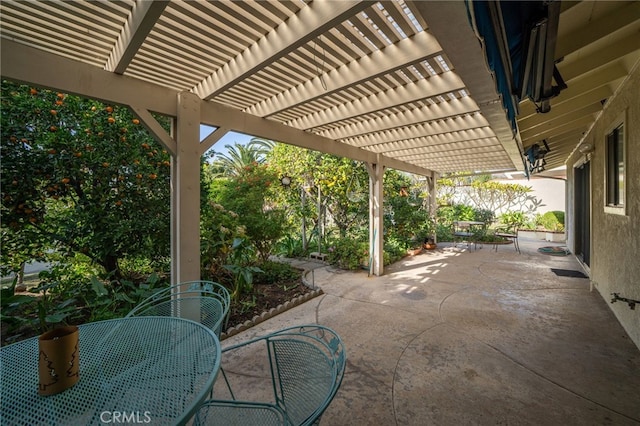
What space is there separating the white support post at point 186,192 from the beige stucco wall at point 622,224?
4.33m

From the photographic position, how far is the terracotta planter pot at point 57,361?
1011 millimetres

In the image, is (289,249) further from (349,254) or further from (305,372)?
(305,372)

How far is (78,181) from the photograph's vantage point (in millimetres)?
3074

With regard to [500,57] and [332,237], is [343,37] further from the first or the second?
Answer: [332,237]

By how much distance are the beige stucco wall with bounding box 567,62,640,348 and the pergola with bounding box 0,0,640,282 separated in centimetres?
31

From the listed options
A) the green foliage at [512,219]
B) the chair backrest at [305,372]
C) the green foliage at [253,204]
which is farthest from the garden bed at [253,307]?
the green foliage at [512,219]

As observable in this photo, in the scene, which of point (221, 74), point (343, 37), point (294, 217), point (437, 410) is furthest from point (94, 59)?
point (294, 217)

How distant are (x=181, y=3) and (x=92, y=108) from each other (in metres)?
2.32

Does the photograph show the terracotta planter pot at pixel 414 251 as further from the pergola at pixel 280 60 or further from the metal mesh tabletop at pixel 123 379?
the metal mesh tabletop at pixel 123 379

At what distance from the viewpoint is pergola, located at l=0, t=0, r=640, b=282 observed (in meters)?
1.64

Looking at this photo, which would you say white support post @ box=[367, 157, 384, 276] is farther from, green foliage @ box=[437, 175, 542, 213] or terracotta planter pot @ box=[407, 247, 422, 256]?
green foliage @ box=[437, 175, 542, 213]

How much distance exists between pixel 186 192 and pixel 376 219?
3.86 m

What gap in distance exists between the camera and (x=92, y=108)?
3.06 metres

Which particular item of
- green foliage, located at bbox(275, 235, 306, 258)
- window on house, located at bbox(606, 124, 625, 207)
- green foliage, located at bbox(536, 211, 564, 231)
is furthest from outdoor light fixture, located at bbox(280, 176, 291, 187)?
green foliage, located at bbox(536, 211, 564, 231)
